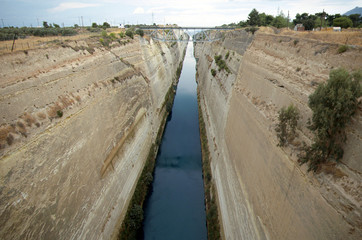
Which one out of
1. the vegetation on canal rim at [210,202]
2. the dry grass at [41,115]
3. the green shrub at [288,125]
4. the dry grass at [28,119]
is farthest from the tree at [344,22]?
the dry grass at [28,119]

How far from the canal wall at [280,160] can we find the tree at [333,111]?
0.60ft

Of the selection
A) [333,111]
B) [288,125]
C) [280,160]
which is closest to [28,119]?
[280,160]

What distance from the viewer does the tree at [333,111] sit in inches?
178

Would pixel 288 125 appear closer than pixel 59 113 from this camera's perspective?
Yes

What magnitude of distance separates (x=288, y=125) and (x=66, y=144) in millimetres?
7384

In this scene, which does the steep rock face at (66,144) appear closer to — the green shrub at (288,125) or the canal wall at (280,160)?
the canal wall at (280,160)

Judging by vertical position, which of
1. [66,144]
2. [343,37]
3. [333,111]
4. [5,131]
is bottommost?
[66,144]

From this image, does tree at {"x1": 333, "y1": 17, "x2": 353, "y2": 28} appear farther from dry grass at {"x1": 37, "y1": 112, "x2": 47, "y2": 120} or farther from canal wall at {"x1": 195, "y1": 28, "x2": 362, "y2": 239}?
dry grass at {"x1": 37, "y1": 112, "x2": 47, "y2": 120}

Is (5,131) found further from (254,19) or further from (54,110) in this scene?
(254,19)

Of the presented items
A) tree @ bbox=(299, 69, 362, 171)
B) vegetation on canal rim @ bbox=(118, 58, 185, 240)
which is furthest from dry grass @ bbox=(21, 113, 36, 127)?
tree @ bbox=(299, 69, 362, 171)

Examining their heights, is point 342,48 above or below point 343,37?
below

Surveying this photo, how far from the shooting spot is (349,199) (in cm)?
426

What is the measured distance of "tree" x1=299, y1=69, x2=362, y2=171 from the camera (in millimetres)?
4527

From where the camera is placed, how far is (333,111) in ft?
15.2
